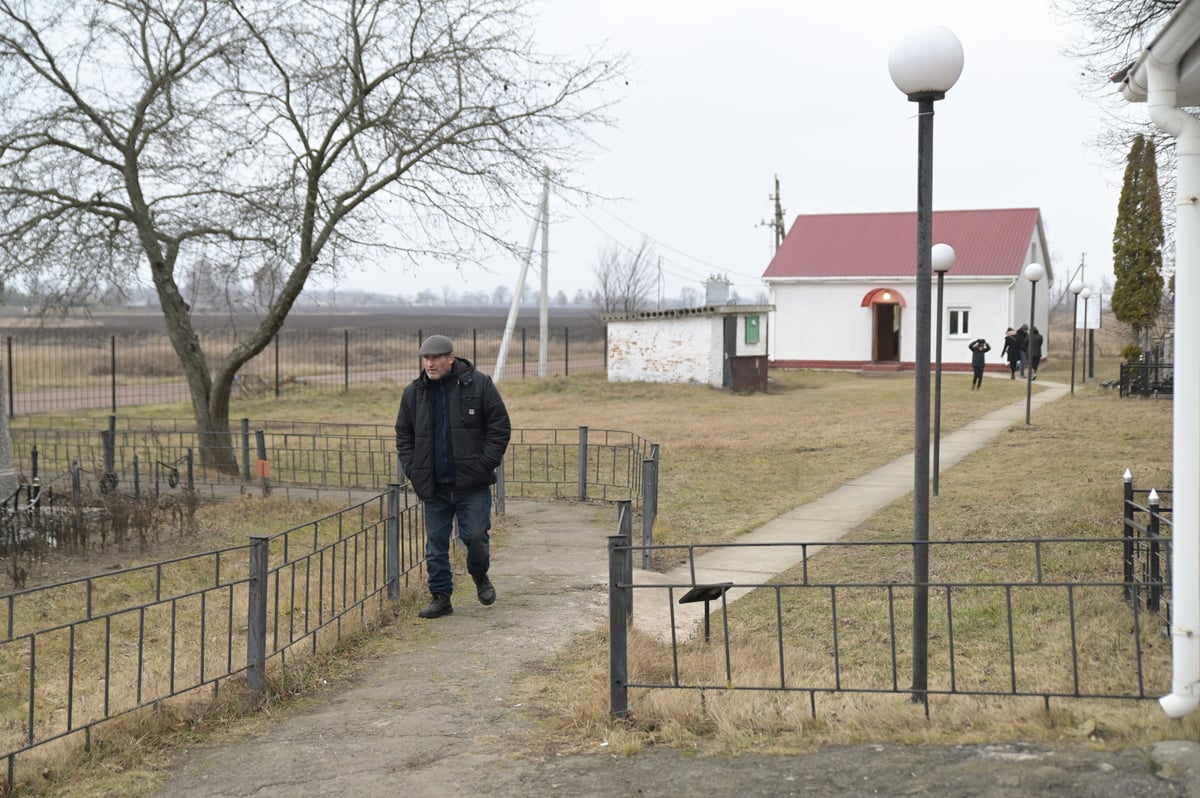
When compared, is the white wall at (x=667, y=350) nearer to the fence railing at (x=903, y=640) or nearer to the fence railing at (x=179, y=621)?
the fence railing at (x=179, y=621)

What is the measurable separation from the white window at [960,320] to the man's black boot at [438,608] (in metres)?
32.7

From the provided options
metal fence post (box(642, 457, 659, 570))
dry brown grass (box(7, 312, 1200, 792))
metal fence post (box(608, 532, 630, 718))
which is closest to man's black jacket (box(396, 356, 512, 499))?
dry brown grass (box(7, 312, 1200, 792))

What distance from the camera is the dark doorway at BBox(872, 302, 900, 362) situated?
3897cm

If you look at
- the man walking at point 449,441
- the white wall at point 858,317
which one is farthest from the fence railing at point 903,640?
the white wall at point 858,317

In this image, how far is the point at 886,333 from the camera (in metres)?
39.5

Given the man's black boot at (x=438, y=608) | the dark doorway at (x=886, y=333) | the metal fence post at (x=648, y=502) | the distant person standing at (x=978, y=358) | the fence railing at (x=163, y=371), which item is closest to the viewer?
the man's black boot at (x=438, y=608)

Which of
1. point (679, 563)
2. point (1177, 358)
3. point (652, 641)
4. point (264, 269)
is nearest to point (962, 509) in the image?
point (679, 563)

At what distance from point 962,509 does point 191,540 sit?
7.55 meters

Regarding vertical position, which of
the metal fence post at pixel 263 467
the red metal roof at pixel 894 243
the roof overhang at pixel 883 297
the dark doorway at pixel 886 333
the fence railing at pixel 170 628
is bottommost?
the fence railing at pixel 170 628

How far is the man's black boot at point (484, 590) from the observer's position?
25.7 ft

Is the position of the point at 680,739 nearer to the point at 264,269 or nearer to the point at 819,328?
the point at 264,269

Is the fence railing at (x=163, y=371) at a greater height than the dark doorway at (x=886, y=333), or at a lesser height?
lesser

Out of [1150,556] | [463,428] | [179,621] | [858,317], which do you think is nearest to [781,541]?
[463,428]

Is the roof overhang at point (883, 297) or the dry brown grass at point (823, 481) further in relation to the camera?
the roof overhang at point (883, 297)
